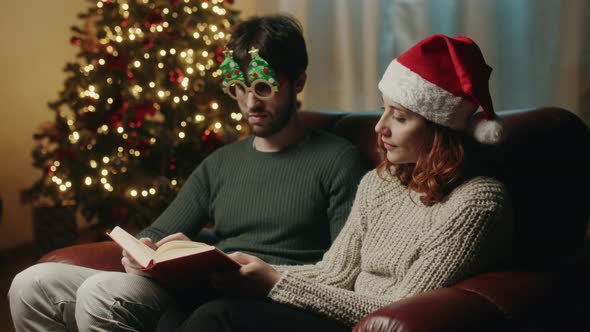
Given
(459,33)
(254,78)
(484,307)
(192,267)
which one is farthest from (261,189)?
(459,33)

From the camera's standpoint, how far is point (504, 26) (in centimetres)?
296

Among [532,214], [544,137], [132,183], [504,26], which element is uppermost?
[504,26]

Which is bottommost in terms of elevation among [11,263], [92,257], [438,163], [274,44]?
[11,263]

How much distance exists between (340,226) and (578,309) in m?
0.66

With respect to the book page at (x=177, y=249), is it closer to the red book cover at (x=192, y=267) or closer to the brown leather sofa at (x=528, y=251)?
the red book cover at (x=192, y=267)

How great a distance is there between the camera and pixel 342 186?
207 cm

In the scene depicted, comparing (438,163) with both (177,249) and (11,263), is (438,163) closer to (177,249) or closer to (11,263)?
(177,249)

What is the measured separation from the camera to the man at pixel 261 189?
6.37 feet

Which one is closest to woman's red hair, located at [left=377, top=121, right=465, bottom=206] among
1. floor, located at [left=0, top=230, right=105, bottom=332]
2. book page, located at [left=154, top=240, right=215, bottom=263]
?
book page, located at [left=154, top=240, right=215, bottom=263]

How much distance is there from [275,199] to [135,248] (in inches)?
19.6

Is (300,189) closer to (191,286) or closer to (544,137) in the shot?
(191,286)

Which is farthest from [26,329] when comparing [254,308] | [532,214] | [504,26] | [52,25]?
[52,25]

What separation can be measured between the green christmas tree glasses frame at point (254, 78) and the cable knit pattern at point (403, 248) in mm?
457

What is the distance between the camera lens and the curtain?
9.18 ft
